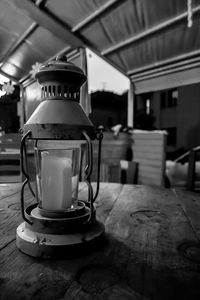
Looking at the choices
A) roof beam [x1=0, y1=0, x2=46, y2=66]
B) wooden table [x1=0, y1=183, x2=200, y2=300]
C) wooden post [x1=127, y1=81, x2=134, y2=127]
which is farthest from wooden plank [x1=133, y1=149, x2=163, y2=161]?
wooden table [x1=0, y1=183, x2=200, y2=300]

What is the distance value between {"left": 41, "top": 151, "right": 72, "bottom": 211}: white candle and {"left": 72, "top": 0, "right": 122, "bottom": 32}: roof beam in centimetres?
300

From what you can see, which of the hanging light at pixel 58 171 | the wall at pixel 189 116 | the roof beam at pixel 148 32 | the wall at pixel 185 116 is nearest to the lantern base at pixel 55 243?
the hanging light at pixel 58 171

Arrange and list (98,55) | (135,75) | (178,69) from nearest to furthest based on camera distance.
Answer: (178,69) → (98,55) → (135,75)

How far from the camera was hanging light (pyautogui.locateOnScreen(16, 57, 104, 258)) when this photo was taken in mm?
598

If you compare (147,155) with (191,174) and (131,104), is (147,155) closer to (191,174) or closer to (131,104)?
(131,104)

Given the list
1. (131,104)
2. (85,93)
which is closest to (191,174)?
(85,93)

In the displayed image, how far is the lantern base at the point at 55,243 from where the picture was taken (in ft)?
1.89

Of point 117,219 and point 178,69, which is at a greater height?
point 178,69

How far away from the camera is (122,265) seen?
545 mm

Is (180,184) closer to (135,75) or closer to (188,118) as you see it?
(135,75)

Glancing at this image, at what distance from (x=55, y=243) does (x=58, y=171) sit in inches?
7.7

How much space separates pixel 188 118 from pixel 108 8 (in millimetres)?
12163

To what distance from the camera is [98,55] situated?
4398mm

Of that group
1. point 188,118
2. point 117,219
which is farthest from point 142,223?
point 188,118
